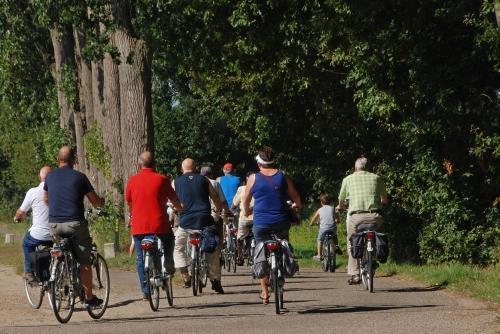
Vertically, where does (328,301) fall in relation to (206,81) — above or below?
below

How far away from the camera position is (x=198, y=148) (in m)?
56.8

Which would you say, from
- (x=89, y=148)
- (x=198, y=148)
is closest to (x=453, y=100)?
(x=89, y=148)

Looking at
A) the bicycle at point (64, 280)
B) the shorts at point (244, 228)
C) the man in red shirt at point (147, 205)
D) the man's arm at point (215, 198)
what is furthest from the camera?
the shorts at point (244, 228)

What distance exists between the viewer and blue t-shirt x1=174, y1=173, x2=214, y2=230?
17.3 m

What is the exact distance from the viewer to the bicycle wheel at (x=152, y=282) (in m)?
15.1

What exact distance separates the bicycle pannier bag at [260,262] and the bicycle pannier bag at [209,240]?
2.69 m

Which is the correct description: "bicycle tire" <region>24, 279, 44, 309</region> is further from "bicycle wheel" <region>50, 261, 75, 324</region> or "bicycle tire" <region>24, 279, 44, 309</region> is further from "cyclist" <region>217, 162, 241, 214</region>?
"cyclist" <region>217, 162, 241, 214</region>

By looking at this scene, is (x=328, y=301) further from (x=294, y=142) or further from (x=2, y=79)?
(x=2, y=79)

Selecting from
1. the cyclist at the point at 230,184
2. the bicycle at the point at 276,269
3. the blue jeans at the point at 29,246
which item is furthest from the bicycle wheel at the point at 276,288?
the cyclist at the point at 230,184

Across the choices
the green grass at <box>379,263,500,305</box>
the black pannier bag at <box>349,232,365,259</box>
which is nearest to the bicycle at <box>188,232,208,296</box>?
the black pannier bag at <box>349,232,365,259</box>

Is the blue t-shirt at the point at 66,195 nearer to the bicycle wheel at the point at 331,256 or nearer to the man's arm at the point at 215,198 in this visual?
the man's arm at the point at 215,198

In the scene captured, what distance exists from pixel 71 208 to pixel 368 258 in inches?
192

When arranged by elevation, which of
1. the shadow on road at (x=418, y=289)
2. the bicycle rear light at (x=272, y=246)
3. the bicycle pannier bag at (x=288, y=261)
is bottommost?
the shadow on road at (x=418, y=289)

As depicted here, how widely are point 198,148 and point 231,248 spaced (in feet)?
108
